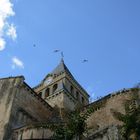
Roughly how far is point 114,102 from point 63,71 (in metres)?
14.2

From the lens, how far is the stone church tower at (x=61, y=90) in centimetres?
3444

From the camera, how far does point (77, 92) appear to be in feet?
128

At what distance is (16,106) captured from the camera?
2514 centimetres

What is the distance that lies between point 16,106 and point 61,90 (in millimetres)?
10313

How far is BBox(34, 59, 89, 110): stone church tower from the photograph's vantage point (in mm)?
34438

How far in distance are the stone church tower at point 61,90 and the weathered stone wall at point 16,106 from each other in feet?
18.6

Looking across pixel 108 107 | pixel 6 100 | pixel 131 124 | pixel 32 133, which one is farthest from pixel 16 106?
pixel 131 124

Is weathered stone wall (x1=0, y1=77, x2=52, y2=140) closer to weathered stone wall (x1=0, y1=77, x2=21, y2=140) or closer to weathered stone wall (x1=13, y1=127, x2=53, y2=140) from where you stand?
weathered stone wall (x1=0, y1=77, x2=21, y2=140)

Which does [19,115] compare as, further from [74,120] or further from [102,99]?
[74,120]

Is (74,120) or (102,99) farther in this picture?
(102,99)

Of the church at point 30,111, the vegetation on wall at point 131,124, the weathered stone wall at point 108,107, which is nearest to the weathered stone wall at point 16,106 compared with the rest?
the church at point 30,111

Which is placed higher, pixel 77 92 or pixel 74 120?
pixel 77 92

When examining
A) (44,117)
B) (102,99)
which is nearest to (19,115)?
(44,117)

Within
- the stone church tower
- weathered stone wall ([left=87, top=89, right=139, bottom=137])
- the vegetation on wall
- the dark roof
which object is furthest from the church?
the dark roof
